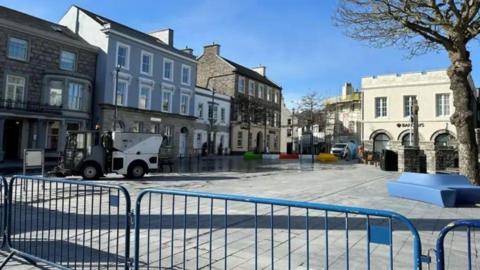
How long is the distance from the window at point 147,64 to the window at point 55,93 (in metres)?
7.86

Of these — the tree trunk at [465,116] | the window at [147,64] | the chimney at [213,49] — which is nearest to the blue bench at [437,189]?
the tree trunk at [465,116]

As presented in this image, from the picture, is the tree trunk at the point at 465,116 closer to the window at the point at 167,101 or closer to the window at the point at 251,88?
the window at the point at 167,101

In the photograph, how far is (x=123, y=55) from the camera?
31.4 m

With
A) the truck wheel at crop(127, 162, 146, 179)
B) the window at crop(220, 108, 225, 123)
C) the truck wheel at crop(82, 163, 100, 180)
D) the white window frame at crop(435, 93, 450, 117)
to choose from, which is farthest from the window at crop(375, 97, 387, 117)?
the truck wheel at crop(82, 163, 100, 180)

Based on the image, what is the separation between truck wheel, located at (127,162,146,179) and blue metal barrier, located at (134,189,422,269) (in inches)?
348

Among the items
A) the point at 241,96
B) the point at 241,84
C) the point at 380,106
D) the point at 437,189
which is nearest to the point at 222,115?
the point at 241,96

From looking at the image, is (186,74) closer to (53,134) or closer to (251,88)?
(251,88)

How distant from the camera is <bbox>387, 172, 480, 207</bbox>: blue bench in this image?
9.30 meters

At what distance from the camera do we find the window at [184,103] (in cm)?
3781

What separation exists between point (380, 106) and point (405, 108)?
2.64 m

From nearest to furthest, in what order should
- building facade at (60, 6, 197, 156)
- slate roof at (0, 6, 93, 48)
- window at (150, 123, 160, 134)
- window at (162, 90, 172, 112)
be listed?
slate roof at (0, 6, 93, 48) → building facade at (60, 6, 197, 156) → window at (150, 123, 160, 134) → window at (162, 90, 172, 112)

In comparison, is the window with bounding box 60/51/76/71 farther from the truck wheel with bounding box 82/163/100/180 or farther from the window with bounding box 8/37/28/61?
the truck wheel with bounding box 82/163/100/180

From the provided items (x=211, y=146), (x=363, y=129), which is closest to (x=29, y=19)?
(x=211, y=146)

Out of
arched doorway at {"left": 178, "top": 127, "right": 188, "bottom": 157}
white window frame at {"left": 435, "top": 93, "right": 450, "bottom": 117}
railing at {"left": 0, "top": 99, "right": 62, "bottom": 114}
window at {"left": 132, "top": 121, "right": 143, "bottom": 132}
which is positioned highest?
white window frame at {"left": 435, "top": 93, "right": 450, "bottom": 117}
